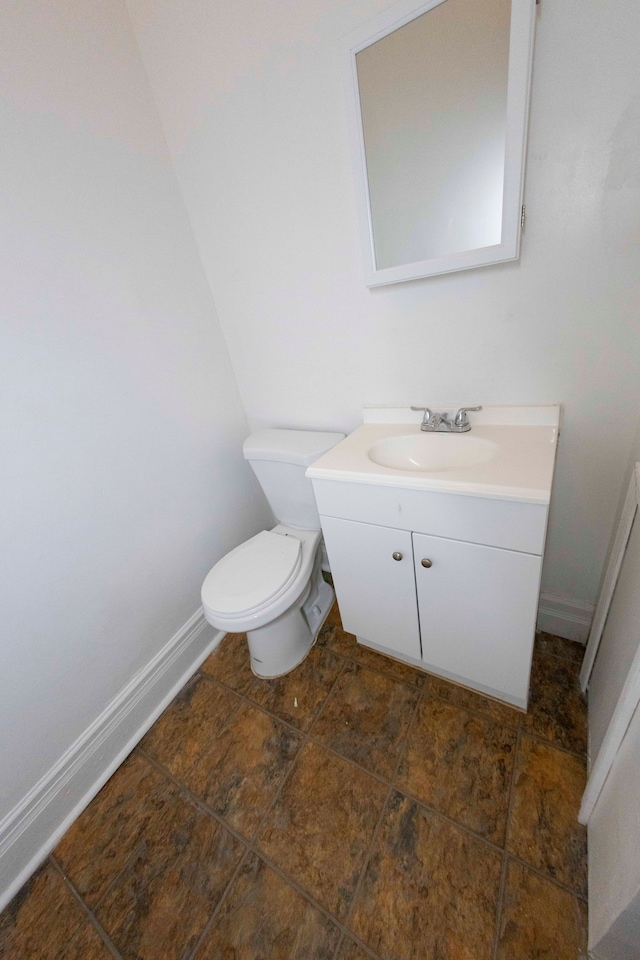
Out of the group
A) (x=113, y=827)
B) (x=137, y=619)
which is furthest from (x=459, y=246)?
(x=113, y=827)

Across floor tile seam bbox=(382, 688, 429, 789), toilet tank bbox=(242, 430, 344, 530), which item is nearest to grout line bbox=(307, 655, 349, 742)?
floor tile seam bbox=(382, 688, 429, 789)

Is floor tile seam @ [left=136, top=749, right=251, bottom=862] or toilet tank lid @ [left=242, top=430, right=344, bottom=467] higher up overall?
toilet tank lid @ [left=242, top=430, right=344, bottom=467]

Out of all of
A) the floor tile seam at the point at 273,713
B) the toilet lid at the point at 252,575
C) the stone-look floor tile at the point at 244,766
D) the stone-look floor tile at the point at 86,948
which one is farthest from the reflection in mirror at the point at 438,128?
the stone-look floor tile at the point at 86,948

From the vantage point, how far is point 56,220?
3.10ft

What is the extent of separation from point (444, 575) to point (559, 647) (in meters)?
0.70

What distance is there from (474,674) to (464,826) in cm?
37

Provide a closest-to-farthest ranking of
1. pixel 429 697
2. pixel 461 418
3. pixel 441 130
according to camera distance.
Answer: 1. pixel 441 130
2. pixel 461 418
3. pixel 429 697

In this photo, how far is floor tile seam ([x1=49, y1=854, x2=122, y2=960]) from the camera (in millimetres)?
830

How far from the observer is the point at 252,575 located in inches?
49.0

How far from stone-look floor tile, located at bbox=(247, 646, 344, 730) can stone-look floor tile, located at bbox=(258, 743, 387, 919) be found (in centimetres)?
14

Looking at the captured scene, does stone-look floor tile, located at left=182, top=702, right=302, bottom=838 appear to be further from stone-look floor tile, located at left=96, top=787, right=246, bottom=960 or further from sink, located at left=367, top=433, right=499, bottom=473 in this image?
sink, located at left=367, top=433, right=499, bottom=473

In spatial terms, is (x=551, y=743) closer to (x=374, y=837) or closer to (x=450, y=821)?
(x=450, y=821)

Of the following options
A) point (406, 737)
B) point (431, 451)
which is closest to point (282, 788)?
point (406, 737)

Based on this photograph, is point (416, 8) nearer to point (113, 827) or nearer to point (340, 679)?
point (340, 679)
